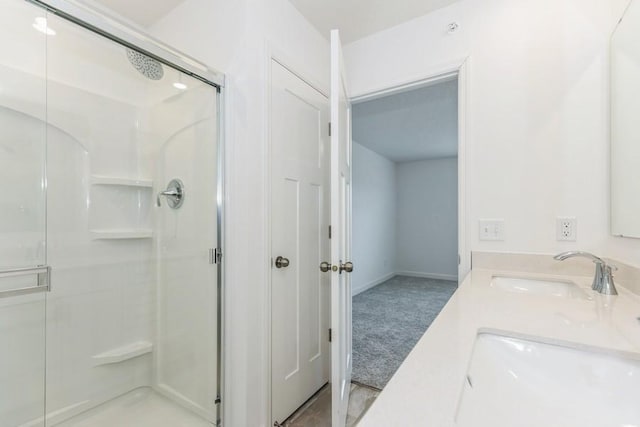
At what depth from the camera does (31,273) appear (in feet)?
4.57

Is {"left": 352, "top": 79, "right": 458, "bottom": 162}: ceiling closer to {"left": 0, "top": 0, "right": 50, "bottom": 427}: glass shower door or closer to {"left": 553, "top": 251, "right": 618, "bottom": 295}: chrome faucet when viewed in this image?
{"left": 553, "top": 251, "right": 618, "bottom": 295}: chrome faucet

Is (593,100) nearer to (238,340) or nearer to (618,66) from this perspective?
(618,66)

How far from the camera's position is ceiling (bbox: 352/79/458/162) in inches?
113

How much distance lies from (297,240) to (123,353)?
4.20ft

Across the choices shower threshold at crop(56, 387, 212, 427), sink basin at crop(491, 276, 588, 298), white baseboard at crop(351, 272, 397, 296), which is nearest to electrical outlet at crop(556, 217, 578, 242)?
sink basin at crop(491, 276, 588, 298)

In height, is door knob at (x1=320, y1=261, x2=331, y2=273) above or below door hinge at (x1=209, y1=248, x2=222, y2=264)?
below

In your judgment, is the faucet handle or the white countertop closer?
the white countertop

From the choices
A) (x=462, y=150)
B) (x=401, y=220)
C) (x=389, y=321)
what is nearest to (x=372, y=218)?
(x=401, y=220)

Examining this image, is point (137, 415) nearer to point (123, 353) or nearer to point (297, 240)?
point (123, 353)

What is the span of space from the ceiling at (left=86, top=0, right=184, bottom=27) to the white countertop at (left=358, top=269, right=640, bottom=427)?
2.16 metres

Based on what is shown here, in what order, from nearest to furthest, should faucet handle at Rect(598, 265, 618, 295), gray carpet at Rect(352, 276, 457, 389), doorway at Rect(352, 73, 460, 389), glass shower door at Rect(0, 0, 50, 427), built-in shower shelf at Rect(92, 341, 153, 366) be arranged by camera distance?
1. faucet handle at Rect(598, 265, 618, 295)
2. glass shower door at Rect(0, 0, 50, 427)
3. built-in shower shelf at Rect(92, 341, 153, 366)
4. gray carpet at Rect(352, 276, 457, 389)
5. doorway at Rect(352, 73, 460, 389)

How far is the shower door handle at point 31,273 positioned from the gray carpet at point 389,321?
192 centimetres

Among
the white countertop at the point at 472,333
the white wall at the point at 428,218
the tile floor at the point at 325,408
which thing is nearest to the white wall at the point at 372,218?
the white wall at the point at 428,218

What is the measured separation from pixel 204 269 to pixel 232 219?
0.36 meters
